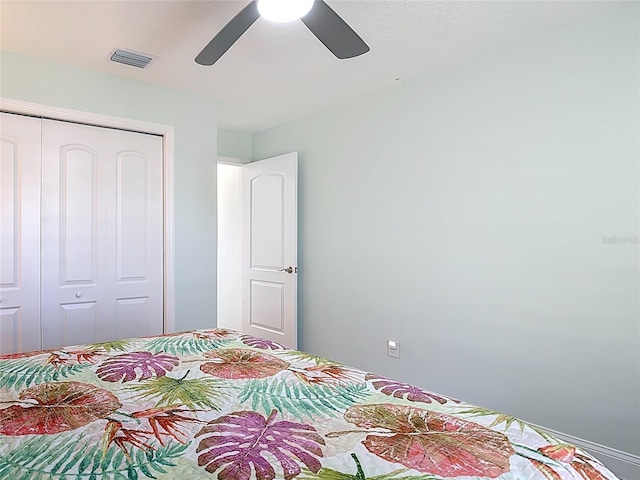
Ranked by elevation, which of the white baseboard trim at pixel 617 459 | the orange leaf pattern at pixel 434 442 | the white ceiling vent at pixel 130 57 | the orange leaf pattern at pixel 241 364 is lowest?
the white baseboard trim at pixel 617 459

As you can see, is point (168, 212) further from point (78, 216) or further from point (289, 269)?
point (289, 269)

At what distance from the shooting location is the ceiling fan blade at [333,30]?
5.15 ft

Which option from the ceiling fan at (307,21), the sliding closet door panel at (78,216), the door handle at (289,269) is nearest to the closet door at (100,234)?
the sliding closet door panel at (78,216)

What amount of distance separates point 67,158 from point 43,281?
0.84 m

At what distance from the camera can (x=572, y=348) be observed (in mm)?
2264

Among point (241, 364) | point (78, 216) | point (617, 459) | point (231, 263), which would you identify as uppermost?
point (78, 216)

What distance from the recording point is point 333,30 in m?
1.67

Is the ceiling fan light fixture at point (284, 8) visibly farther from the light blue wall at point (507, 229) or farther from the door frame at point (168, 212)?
the door frame at point (168, 212)

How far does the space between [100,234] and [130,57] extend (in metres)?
1.21

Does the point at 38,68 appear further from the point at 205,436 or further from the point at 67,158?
the point at 205,436

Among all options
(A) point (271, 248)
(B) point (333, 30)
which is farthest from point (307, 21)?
(A) point (271, 248)

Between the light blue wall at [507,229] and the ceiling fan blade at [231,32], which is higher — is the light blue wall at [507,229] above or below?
below

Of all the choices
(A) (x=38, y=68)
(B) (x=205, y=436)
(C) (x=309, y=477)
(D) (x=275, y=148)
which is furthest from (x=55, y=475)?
(D) (x=275, y=148)

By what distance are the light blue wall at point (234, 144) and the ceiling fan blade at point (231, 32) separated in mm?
2443
